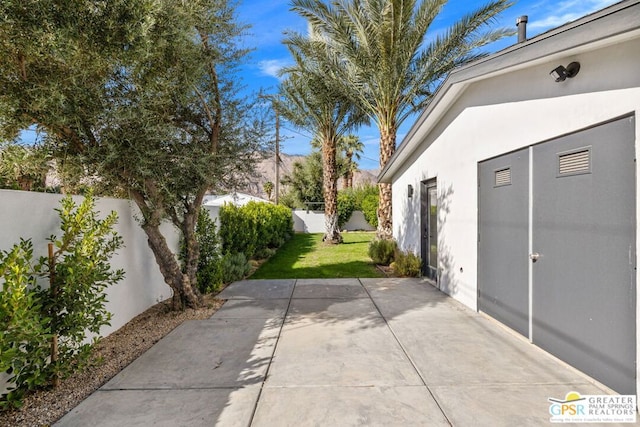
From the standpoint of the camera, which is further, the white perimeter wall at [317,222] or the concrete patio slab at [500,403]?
the white perimeter wall at [317,222]

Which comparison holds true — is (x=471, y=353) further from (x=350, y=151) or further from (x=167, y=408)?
(x=350, y=151)

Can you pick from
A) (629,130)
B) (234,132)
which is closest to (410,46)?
(234,132)

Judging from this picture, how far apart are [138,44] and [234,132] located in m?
2.06

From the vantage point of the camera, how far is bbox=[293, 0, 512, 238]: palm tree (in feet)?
29.7

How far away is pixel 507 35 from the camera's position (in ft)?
32.0

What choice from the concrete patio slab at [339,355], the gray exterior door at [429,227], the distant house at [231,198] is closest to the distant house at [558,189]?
the gray exterior door at [429,227]

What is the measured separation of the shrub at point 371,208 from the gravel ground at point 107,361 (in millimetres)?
19525

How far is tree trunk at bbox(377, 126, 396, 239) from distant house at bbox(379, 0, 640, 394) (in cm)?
486

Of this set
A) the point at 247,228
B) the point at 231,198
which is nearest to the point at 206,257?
the point at 247,228

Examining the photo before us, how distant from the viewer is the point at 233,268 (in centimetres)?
824

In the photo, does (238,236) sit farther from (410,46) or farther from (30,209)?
(410,46)

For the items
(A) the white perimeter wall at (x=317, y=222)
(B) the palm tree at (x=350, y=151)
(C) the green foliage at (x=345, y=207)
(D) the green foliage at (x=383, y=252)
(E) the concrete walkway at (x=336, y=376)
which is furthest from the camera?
(B) the palm tree at (x=350, y=151)

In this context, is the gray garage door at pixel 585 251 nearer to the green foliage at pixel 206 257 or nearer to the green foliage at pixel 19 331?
the green foliage at pixel 19 331

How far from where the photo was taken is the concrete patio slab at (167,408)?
280 cm
